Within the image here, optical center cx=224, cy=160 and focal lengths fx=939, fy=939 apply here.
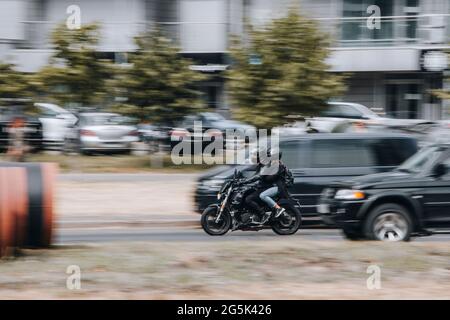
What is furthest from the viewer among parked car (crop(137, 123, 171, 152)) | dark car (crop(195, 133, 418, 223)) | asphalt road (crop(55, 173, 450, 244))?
parked car (crop(137, 123, 171, 152))

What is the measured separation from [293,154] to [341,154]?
925 millimetres

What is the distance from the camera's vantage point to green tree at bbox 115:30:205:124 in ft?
88.3

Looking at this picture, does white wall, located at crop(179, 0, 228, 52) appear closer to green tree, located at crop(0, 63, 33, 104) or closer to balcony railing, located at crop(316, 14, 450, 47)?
balcony railing, located at crop(316, 14, 450, 47)

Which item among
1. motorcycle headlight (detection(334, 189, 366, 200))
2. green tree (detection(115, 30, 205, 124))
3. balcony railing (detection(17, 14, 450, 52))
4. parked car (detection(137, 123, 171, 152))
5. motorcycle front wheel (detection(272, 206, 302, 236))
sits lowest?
motorcycle front wheel (detection(272, 206, 302, 236))

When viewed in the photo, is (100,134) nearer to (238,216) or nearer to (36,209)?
(238,216)

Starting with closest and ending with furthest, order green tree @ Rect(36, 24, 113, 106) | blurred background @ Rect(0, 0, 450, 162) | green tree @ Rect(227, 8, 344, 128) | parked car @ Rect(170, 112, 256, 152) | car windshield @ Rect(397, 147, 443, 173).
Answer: car windshield @ Rect(397, 147, 443, 173) < green tree @ Rect(227, 8, 344, 128) < green tree @ Rect(36, 24, 113, 106) < parked car @ Rect(170, 112, 256, 152) < blurred background @ Rect(0, 0, 450, 162)

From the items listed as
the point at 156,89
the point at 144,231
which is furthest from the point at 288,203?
the point at 156,89

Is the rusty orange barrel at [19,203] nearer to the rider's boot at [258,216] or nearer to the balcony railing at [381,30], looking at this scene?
the rider's boot at [258,216]

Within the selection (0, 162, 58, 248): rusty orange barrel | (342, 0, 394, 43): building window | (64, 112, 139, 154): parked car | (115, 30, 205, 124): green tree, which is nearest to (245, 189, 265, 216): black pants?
(0, 162, 58, 248): rusty orange barrel

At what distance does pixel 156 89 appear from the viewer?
27.1 metres

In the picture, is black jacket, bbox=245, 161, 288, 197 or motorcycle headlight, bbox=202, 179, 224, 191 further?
motorcycle headlight, bbox=202, 179, 224, 191

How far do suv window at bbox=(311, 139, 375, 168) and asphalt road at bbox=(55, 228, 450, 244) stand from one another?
130cm

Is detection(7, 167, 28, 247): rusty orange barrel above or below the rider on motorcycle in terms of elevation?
above
